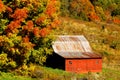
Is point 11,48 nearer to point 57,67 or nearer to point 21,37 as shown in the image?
point 21,37

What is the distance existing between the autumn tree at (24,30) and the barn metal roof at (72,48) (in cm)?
508

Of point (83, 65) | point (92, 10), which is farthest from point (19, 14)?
point (92, 10)

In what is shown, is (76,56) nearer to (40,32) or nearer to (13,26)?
(40,32)

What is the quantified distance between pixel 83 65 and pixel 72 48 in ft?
9.77

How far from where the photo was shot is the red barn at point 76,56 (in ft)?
190

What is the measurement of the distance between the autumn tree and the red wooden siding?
14.5ft

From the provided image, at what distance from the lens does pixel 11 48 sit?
51312 mm

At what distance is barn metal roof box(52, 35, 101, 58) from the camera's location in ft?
194

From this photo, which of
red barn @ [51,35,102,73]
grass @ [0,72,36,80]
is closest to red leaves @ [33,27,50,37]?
grass @ [0,72,36,80]

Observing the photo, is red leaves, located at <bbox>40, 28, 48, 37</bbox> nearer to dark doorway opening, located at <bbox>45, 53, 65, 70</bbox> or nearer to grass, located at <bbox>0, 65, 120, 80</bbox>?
grass, located at <bbox>0, 65, 120, 80</bbox>

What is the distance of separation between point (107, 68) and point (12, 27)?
16.7m

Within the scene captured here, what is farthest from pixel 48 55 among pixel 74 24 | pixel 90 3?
pixel 90 3

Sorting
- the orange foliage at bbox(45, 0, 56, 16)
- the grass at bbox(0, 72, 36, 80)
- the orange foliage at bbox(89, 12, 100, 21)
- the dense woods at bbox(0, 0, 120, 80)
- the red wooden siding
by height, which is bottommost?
the orange foliage at bbox(89, 12, 100, 21)

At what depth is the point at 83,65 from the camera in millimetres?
58625
